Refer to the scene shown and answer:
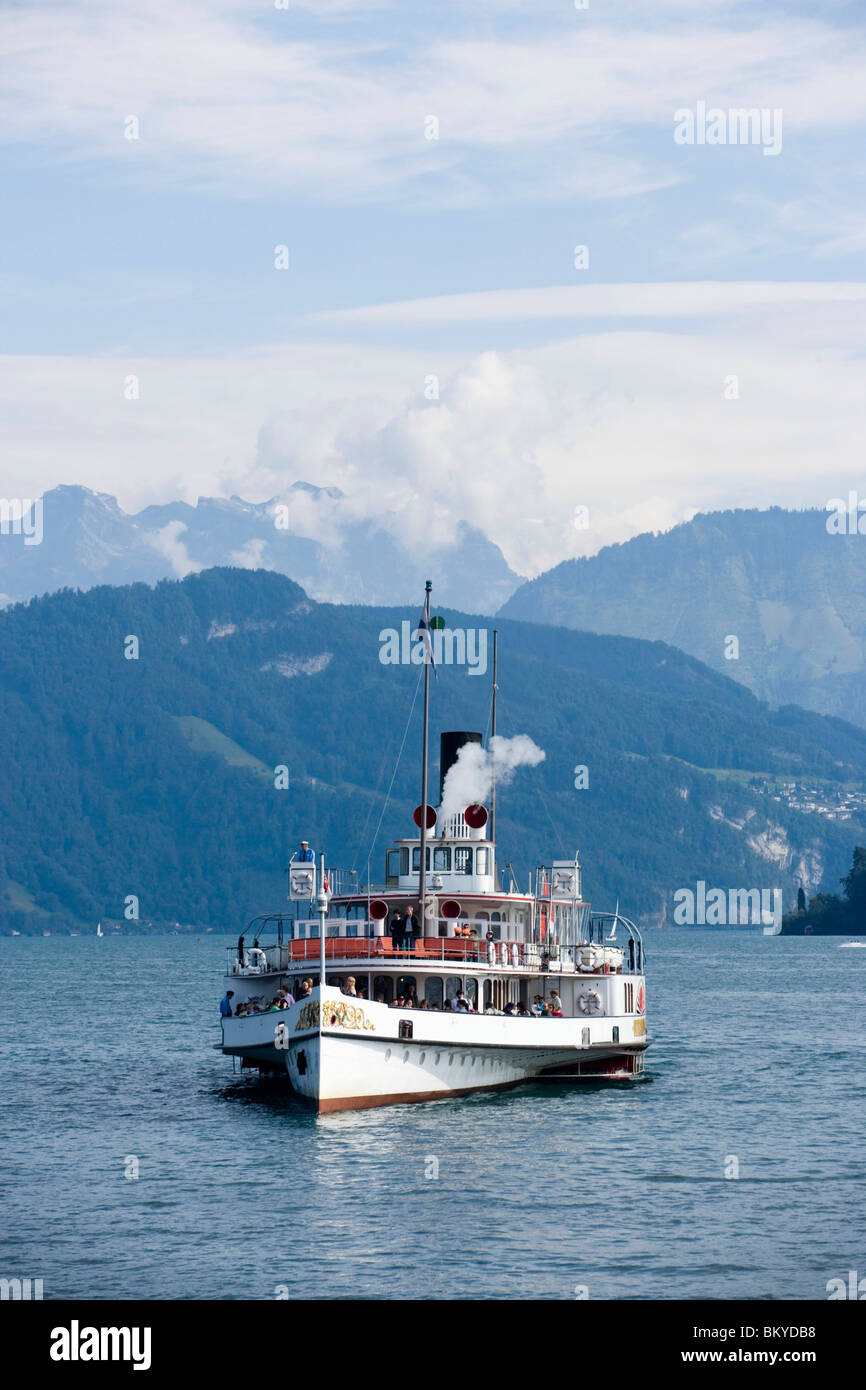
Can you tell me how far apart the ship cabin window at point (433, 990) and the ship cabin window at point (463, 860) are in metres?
6.45

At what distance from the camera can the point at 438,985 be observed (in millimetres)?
61625

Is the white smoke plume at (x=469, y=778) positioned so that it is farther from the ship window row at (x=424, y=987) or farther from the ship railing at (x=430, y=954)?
the ship window row at (x=424, y=987)

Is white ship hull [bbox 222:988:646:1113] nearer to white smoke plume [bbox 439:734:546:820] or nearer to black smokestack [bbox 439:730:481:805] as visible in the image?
white smoke plume [bbox 439:734:546:820]

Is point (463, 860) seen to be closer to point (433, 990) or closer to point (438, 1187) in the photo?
point (433, 990)

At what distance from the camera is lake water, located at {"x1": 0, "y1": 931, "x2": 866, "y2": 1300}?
119ft

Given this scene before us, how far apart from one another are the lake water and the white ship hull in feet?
2.74

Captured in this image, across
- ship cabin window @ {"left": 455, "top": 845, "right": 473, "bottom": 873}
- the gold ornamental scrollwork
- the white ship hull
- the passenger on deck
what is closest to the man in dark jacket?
the passenger on deck

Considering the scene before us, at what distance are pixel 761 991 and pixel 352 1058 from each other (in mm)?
98504

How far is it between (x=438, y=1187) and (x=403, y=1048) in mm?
11064

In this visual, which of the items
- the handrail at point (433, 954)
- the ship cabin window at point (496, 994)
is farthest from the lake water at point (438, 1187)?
the handrail at point (433, 954)
